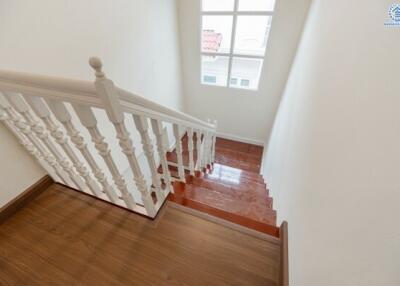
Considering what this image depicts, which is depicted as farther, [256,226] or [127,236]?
[256,226]

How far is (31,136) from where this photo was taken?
3.25ft

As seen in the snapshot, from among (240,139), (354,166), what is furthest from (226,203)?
(240,139)

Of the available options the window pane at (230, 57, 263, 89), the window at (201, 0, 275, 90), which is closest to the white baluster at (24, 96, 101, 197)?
the window at (201, 0, 275, 90)

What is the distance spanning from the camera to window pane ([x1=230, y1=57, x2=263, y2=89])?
9.36 ft

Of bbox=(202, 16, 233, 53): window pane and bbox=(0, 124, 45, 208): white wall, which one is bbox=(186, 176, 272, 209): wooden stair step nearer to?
bbox=(0, 124, 45, 208): white wall

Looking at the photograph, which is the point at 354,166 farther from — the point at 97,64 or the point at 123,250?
the point at 123,250

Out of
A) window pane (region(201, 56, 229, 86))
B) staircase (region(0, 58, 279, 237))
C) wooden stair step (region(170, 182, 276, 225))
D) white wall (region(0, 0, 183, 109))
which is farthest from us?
window pane (region(201, 56, 229, 86))

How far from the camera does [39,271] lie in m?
0.88

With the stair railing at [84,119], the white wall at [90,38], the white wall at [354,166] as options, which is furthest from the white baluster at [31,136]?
the white wall at [354,166]

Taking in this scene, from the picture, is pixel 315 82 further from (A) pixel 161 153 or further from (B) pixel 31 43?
(B) pixel 31 43

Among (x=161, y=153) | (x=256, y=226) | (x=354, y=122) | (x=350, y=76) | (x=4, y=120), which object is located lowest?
(x=256, y=226)

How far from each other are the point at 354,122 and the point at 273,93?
8.70 ft

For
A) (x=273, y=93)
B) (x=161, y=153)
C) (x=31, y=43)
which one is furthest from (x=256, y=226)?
(x=273, y=93)

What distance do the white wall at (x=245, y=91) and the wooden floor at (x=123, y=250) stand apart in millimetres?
2557
